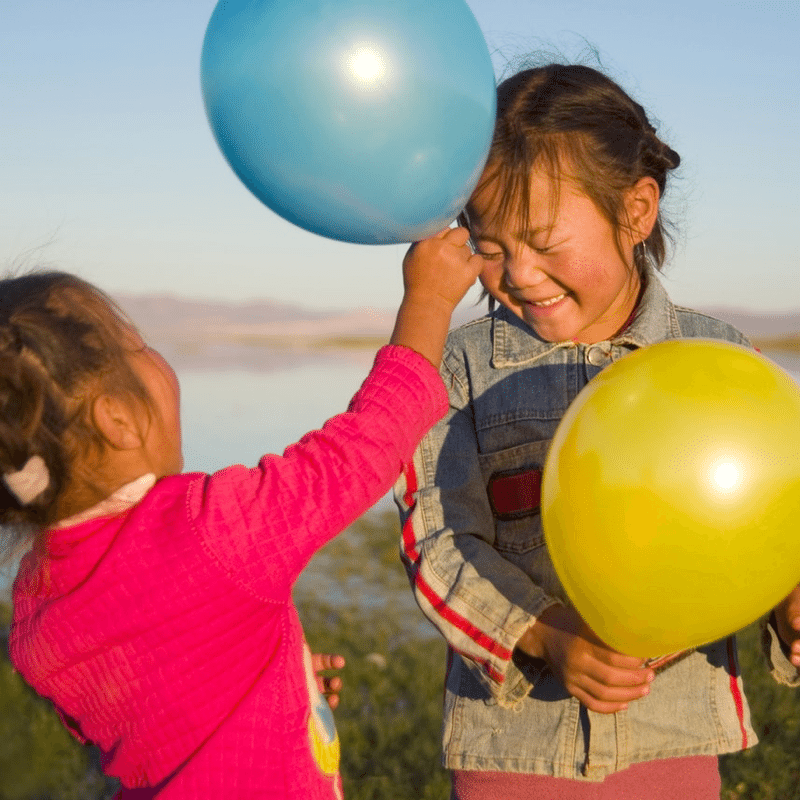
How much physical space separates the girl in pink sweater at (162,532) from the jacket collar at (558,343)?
1.61 ft

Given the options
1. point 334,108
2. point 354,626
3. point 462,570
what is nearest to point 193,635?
point 462,570

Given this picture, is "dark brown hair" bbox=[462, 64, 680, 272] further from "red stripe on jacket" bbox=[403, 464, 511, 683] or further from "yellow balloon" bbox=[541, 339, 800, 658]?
"red stripe on jacket" bbox=[403, 464, 511, 683]

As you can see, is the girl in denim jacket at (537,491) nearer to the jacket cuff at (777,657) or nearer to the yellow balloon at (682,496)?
the jacket cuff at (777,657)

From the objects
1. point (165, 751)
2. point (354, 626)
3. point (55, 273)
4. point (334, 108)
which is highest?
point (334, 108)

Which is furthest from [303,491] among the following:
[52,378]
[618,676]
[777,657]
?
[777,657]

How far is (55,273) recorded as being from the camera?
5.52 ft

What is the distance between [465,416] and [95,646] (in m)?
0.90

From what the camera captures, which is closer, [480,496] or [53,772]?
[480,496]

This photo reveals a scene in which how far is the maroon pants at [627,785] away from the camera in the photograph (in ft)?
6.69

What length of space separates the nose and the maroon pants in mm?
972

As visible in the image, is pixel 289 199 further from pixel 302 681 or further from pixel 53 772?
pixel 53 772

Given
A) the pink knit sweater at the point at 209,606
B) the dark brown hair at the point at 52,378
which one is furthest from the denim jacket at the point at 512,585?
the dark brown hair at the point at 52,378

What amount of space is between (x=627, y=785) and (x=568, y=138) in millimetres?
1282

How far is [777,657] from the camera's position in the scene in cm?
201
